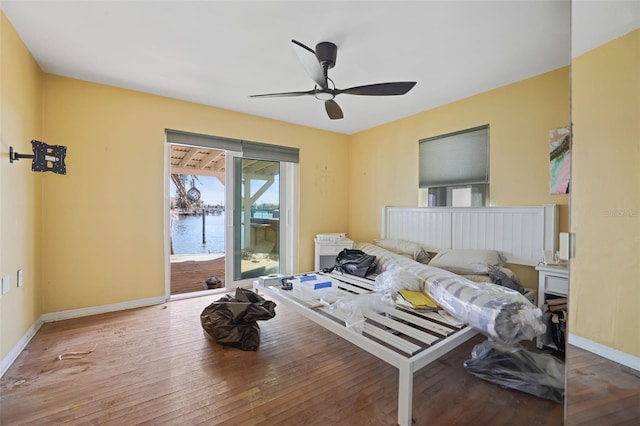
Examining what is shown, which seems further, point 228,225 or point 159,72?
point 228,225

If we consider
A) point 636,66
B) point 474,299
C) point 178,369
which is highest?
point 636,66

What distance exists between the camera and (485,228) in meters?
2.78

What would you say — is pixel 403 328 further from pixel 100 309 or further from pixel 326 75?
pixel 100 309

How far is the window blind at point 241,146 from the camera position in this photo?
3121 millimetres

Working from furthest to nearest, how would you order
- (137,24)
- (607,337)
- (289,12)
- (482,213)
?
1. (482,213)
2. (137,24)
3. (289,12)
4. (607,337)

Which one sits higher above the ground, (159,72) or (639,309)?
(159,72)

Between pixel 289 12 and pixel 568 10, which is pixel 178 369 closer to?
pixel 289 12

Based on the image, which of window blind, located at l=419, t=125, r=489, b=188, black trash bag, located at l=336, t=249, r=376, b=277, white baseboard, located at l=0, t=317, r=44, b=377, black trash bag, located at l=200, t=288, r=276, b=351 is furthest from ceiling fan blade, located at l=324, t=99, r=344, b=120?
white baseboard, located at l=0, t=317, r=44, b=377

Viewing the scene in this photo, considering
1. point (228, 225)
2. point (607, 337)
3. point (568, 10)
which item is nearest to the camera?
point (607, 337)

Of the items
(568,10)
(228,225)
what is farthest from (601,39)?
(228,225)

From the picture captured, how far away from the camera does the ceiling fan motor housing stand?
75.7 inches

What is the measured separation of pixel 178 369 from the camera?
1.78 metres

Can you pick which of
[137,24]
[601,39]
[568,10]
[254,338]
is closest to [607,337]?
[601,39]

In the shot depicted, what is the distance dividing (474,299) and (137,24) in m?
2.87
